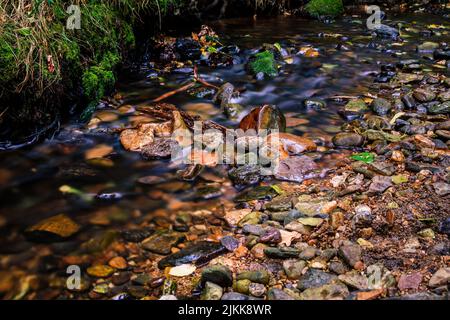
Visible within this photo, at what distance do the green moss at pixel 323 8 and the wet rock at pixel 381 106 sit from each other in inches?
238

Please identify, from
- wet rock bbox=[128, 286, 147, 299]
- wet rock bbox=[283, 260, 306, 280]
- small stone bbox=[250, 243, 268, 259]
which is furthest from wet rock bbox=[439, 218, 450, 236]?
wet rock bbox=[128, 286, 147, 299]

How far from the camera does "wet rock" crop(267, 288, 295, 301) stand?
8.34 feet

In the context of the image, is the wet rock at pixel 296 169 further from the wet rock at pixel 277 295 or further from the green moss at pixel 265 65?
the green moss at pixel 265 65

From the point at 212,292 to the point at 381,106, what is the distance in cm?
374

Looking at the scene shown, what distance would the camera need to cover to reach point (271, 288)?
2.67 m

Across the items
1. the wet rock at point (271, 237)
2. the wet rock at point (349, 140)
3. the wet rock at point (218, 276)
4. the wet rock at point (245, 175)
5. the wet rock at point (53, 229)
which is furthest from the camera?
the wet rock at point (349, 140)

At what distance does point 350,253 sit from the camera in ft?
9.36

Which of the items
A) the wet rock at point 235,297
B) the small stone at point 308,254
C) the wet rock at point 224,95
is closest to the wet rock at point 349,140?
the wet rock at point 224,95

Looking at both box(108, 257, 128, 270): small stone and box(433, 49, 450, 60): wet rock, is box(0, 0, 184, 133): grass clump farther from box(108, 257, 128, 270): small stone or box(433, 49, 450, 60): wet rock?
box(433, 49, 450, 60): wet rock

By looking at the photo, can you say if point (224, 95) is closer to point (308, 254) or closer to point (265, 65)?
point (265, 65)

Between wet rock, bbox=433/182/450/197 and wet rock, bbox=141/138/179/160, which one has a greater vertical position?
wet rock, bbox=141/138/179/160

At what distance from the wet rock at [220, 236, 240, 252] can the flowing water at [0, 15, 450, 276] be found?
0.58 meters

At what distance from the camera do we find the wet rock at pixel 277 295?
2.54 m

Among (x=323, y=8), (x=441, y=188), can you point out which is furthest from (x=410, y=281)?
(x=323, y=8)
